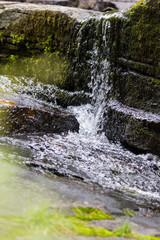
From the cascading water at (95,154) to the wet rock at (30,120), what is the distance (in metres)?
0.24

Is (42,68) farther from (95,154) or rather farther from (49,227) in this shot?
(49,227)

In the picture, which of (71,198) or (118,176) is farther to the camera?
(118,176)

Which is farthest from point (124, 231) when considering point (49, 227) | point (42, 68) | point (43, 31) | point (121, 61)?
point (43, 31)

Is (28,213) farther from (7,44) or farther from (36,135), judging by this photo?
(7,44)

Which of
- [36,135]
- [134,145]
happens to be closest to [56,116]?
[36,135]

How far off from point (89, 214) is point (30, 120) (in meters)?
3.42

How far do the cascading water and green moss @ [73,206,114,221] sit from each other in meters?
1.02

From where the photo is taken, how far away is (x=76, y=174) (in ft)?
11.5

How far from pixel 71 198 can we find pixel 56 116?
133 inches

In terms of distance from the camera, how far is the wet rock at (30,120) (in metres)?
5.07

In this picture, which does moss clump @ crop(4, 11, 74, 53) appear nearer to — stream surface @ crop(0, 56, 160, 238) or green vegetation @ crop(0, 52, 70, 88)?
green vegetation @ crop(0, 52, 70, 88)

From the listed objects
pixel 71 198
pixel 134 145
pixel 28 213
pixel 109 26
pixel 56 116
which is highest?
pixel 109 26

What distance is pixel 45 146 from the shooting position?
4.54m

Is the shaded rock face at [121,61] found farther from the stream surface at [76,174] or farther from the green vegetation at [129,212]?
the green vegetation at [129,212]
